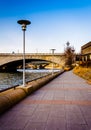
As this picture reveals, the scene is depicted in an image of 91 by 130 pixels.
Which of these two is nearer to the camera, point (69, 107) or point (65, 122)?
point (65, 122)

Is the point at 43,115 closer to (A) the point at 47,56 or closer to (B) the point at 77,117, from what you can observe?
(B) the point at 77,117

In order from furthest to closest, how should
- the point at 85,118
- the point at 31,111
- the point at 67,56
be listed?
1. the point at 67,56
2. the point at 31,111
3. the point at 85,118

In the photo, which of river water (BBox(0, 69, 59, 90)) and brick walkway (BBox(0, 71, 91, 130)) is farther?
river water (BBox(0, 69, 59, 90))

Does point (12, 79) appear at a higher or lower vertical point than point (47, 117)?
lower

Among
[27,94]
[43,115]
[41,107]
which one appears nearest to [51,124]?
[43,115]

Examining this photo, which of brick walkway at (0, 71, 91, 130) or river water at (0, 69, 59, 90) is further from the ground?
brick walkway at (0, 71, 91, 130)

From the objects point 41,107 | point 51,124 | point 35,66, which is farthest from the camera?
point 35,66

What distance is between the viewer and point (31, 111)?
746 centimetres

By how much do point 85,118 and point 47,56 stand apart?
213ft

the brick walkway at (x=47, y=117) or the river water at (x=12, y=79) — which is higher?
the brick walkway at (x=47, y=117)

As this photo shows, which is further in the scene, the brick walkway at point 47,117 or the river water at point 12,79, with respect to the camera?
the river water at point 12,79

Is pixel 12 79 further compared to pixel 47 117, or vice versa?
pixel 12 79

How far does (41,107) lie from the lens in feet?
26.6

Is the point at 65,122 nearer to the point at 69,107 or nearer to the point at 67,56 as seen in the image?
the point at 69,107
